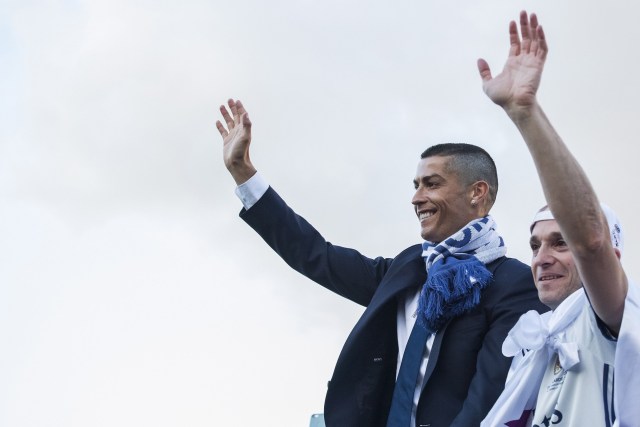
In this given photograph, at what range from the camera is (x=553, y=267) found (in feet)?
15.7

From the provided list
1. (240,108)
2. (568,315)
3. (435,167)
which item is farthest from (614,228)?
(240,108)

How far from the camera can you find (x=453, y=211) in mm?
6449

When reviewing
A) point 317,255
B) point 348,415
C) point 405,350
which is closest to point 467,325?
point 405,350

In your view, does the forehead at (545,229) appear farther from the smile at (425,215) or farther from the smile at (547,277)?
the smile at (425,215)

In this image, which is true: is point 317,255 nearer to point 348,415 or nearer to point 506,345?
point 348,415

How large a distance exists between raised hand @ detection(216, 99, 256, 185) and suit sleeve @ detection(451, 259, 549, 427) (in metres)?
1.84

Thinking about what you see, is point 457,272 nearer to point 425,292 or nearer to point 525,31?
point 425,292

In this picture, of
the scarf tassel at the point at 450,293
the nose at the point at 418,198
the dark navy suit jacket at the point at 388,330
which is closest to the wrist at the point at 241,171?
the dark navy suit jacket at the point at 388,330

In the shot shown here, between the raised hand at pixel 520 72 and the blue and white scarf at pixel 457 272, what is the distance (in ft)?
5.95

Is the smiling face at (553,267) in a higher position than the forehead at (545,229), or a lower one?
lower

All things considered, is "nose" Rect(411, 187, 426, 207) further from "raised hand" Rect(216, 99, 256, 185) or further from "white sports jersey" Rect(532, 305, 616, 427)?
"white sports jersey" Rect(532, 305, 616, 427)

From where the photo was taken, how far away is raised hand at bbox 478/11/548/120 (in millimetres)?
3961

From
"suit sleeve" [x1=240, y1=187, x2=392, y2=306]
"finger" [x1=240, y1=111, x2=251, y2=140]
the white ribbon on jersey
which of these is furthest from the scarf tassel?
"finger" [x1=240, y1=111, x2=251, y2=140]

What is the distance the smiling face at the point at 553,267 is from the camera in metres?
4.74
